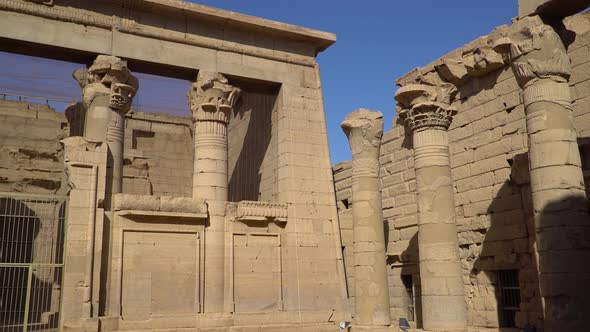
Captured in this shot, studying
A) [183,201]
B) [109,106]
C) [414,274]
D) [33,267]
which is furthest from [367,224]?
[33,267]

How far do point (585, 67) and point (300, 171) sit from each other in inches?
277

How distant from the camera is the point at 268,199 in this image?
15312 mm

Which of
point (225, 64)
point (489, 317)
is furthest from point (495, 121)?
point (225, 64)

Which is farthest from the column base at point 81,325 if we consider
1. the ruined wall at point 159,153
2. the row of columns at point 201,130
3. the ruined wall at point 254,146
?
the ruined wall at point 159,153

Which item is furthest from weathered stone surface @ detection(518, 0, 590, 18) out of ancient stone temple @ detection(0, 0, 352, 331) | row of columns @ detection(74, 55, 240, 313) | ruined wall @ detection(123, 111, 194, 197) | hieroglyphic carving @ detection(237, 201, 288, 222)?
ruined wall @ detection(123, 111, 194, 197)

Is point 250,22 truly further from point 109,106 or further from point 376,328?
point 376,328

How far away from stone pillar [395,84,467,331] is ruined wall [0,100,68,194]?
35.1 feet

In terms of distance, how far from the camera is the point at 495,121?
13.7 meters

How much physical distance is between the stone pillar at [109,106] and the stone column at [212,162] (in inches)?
72.7

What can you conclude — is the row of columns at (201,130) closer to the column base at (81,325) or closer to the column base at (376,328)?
the column base at (81,325)

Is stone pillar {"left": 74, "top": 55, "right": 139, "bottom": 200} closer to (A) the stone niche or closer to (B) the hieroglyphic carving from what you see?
(A) the stone niche

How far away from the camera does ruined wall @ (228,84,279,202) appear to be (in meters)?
15.5

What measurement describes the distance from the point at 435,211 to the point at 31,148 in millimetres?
12749

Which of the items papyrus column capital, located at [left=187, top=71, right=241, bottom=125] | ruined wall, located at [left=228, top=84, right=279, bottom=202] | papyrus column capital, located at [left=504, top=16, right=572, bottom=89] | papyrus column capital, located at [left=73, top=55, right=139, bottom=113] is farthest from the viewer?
ruined wall, located at [left=228, top=84, right=279, bottom=202]
